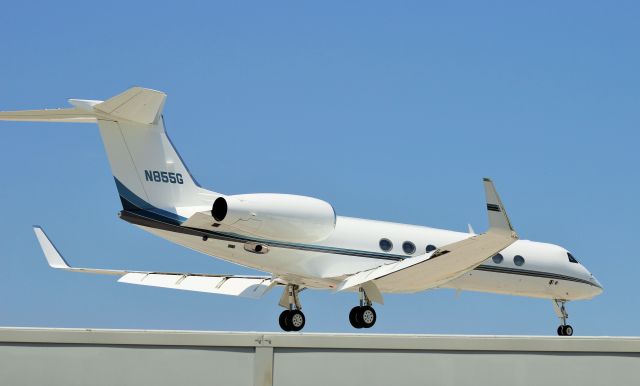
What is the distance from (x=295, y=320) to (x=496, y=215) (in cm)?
545

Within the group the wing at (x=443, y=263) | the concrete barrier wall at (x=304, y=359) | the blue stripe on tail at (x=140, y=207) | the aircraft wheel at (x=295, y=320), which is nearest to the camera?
the concrete barrier wall at (x=304, y=359)

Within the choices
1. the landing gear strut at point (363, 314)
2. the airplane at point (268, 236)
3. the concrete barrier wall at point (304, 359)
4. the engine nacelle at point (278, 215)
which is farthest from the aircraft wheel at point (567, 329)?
the concrete barrier wall at point (304, 359)

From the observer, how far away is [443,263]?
63.4ft

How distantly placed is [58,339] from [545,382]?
12.2 ft

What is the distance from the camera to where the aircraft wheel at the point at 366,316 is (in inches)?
794

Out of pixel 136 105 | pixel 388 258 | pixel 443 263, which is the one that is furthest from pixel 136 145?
pixel 443 263

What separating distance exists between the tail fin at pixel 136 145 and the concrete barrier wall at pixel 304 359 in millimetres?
11480

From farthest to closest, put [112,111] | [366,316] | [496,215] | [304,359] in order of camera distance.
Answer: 1. [366,316]
2. [112,111]
3. [496,215]
4. [304,359]

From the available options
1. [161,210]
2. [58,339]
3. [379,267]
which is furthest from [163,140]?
[58,339]

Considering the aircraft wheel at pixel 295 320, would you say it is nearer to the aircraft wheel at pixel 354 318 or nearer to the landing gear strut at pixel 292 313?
the landing gear strut at pixel 292 313

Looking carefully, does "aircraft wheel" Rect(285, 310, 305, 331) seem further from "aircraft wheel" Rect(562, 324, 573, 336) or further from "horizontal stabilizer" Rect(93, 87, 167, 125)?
"aircraft wheel" Rect(562, 324, 573, 336)

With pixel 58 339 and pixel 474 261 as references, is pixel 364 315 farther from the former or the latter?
pixel 58 339

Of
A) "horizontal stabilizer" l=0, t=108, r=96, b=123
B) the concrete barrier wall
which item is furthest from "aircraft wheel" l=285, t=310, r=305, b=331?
the concrete barrier wall

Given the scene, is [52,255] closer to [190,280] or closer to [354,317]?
[190,280]
